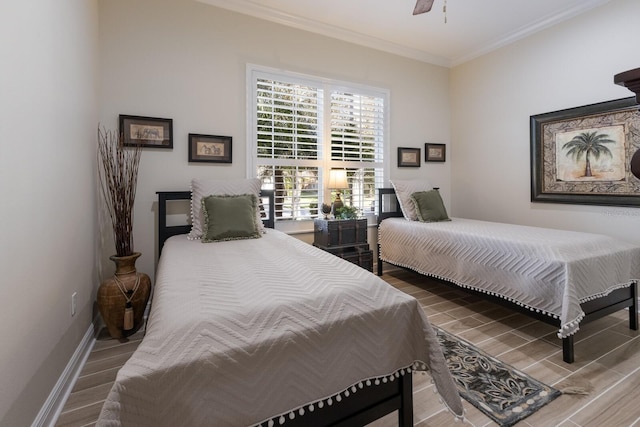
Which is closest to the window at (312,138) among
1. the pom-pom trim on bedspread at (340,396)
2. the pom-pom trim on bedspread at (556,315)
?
the pom-pom trim on bedspread at (556,315)

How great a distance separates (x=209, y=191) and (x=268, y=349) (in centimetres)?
205

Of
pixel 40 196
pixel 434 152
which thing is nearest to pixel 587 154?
pixel 434 152

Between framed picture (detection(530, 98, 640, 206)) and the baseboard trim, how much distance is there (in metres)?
4.37

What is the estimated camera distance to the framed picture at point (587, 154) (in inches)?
114

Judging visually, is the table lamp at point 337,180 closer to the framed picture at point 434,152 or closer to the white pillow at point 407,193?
the white pillow at point 407,193

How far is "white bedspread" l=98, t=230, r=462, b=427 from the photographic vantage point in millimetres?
878

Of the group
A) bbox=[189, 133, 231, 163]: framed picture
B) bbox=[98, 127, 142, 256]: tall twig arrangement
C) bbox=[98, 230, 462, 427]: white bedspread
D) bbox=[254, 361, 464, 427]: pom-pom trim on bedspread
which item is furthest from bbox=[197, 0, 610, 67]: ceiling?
A: bbox=[254, 361, 464, 427]: pom-pom trim on bedspread

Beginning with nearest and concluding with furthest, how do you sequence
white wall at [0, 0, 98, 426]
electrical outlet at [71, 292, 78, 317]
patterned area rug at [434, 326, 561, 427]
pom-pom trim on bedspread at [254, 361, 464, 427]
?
pom-pom trim on bedspread at [254, 361, 464, 427] < white wall at [0, 0, 98, 426] < patterned area rug at [434, 326, 561, 427] < electrical outlet at [71, 292, 78, 317]

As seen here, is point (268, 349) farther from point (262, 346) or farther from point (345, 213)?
point (345, 213)

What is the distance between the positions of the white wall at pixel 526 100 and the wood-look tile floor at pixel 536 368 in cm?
123

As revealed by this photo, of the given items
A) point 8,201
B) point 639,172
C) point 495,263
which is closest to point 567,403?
point 495,263

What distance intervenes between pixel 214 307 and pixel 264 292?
216mm

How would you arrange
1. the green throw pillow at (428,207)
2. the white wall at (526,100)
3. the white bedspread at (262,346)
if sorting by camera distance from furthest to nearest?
the green throw pillow at (428,207) → the white wall at (526,100) → the white bedspread at (262,346)

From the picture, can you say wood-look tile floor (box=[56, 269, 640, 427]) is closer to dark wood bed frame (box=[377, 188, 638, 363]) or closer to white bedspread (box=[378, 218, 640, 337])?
dark wood bed frame (box=[377, 188, 638, 363])
